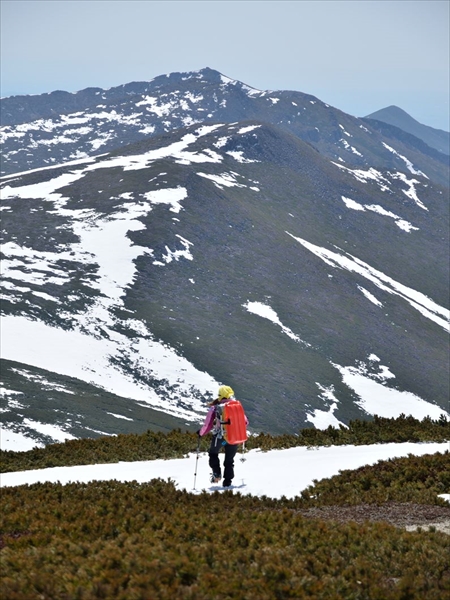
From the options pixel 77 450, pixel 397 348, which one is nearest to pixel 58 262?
pixel 397 348

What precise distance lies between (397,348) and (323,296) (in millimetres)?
21726

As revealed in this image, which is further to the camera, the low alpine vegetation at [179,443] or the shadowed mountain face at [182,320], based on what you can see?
the shadowed mountain face at [182,320]

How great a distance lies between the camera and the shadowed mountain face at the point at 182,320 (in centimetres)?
9362

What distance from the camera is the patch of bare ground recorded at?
14.0m

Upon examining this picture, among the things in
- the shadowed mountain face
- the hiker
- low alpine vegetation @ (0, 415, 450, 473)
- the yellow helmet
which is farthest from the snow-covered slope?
the shadowed mountain face

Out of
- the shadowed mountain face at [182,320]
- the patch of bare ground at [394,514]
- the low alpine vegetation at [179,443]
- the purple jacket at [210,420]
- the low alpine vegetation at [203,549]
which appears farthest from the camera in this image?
the shadowed mountain face at [182,320]

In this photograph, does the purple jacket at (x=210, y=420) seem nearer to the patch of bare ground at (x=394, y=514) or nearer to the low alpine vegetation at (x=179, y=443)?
the patch of bare ground at (x=394, y=514)

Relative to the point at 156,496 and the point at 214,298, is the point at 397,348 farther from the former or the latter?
the point at 156,496

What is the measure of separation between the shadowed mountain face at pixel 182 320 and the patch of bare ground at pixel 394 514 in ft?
163

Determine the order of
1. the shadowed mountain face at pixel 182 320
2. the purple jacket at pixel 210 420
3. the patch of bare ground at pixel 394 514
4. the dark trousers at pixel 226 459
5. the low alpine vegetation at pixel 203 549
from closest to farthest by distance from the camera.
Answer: the low alpine vegetation at pixel 203 549 < the patch of bare ground at pixel 394 514 < the dark trousers at pixel 226 459 < the purple jacket at pixel 210 420 < the shadowed mountain face at pixel 182 320

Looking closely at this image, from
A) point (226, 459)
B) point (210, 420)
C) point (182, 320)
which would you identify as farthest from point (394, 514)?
point (182, 320)

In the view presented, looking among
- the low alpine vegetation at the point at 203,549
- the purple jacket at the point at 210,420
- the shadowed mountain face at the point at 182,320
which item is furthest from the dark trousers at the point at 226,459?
the shadowed mountain face at the point at 182,320

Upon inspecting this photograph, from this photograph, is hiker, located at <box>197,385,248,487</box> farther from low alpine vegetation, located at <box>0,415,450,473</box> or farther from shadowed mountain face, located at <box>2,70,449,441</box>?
shadowed mountain face, located at <box>2,70,449,441</box>

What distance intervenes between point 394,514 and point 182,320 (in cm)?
11772
